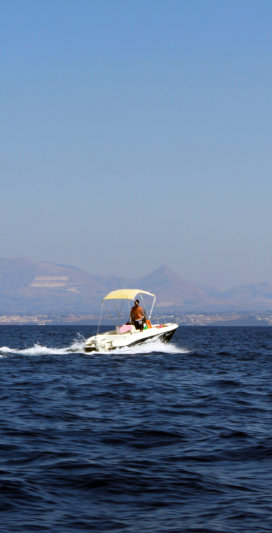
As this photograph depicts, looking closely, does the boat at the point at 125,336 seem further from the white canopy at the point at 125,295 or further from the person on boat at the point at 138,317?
the person on boat at the point at 138,317

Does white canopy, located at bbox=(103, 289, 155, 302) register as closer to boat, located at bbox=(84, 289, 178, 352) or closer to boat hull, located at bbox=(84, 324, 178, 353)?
boat, located at bbox=(84, 289, 178, 352)

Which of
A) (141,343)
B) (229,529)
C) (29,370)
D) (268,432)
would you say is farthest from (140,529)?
(141,343)

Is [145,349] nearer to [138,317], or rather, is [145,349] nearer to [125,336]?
[138,317]

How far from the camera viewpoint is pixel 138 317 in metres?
39.2

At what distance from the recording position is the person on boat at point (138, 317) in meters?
38.8

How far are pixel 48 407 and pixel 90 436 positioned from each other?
4229 millimetres

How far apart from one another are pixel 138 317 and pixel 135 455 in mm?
27121

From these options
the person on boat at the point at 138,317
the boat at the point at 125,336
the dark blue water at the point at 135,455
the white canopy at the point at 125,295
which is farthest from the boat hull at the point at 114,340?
the dark blue water at the point at 135,455

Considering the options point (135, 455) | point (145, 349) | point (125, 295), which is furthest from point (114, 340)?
point (135, 455)

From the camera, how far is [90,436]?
1377 cm

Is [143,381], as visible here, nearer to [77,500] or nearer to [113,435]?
[113,435]

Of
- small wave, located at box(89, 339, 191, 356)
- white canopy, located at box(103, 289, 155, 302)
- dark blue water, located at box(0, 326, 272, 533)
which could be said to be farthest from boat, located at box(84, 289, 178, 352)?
dark blue water, located at box(0, 326, 272, 533)

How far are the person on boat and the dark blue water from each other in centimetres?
1431

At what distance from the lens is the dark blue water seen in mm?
8641
